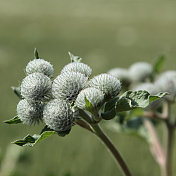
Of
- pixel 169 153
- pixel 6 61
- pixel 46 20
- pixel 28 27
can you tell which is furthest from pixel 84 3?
pixel 169 153

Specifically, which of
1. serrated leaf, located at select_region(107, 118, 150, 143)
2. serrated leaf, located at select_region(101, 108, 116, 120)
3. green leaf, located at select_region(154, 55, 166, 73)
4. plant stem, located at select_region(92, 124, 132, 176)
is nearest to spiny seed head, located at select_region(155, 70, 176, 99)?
green leaf, located at select_region(154, 55, 166, 73)

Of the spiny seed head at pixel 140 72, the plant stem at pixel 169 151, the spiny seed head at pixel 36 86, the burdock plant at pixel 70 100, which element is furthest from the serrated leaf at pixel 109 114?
the spiny seed head at pixel 140 72

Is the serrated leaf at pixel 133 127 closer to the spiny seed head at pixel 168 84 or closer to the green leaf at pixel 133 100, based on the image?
the spiny seed head at pixel 168 84

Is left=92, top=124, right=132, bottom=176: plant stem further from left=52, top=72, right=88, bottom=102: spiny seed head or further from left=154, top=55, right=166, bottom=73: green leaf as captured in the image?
left=154, top=55, right=166, bottom=73: green leaf

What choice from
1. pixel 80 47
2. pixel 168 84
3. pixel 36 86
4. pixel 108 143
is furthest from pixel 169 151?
pixel 80 47

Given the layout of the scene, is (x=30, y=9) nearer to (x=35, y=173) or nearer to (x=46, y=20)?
(x=46, y=20)

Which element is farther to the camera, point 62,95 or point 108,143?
point 108,143

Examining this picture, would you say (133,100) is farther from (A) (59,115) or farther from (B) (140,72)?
(B) (140,72)
